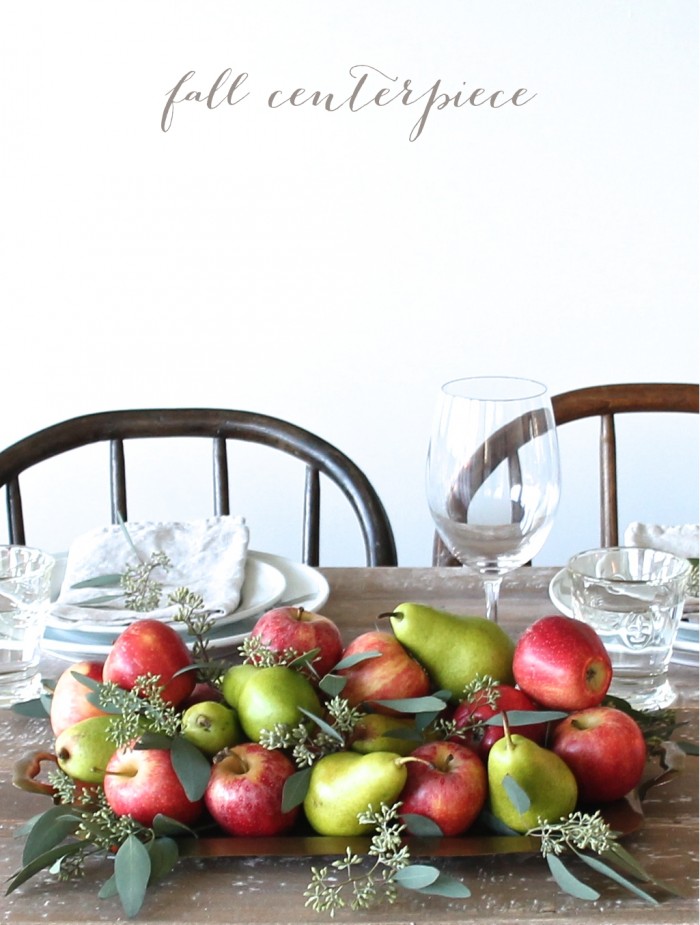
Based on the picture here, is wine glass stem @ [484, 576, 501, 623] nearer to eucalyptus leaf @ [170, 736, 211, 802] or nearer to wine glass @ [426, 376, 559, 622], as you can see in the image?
wine glass @ [426, 376, 559, 622]

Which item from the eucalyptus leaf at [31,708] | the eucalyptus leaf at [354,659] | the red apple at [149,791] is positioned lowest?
the red apple at [149,791]

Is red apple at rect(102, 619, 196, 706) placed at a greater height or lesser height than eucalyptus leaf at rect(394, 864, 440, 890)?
greater

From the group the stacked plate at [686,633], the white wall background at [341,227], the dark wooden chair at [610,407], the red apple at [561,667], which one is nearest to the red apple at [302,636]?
the red apple at [561,667]

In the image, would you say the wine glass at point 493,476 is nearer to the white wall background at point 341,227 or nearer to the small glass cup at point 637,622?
the small glass cup at point 637,622

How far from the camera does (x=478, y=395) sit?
2.78 feet

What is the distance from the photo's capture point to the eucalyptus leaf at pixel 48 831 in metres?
0.56

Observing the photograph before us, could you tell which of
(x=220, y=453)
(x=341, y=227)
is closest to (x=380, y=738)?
(x=220, y=453)

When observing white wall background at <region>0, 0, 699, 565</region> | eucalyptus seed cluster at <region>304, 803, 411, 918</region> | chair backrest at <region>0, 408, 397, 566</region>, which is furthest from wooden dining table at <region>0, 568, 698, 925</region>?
white wall background at <region>0, 0, 699, 565</region>

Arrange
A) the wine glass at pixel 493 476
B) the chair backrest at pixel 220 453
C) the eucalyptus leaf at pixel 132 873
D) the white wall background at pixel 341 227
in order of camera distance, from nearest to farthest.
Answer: the eucalyptus leaf at pixel 132 873
the wine glass at pixel 493 476
the chair backrest at pixel 220 453
the white wall background at pixel 341 227

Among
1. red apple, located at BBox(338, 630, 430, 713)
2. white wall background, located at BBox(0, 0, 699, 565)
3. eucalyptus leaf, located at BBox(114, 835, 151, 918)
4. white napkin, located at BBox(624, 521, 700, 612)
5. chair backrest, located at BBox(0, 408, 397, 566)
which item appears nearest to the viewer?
eucalyptus leaf, located at BBox(114, 835, 151, 918)

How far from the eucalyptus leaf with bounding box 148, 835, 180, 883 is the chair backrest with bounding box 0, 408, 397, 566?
64 cm

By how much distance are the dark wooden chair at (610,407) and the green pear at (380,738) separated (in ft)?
2.38

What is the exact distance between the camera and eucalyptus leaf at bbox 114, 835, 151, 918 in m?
0.54

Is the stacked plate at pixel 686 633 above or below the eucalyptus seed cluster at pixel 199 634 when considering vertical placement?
below
